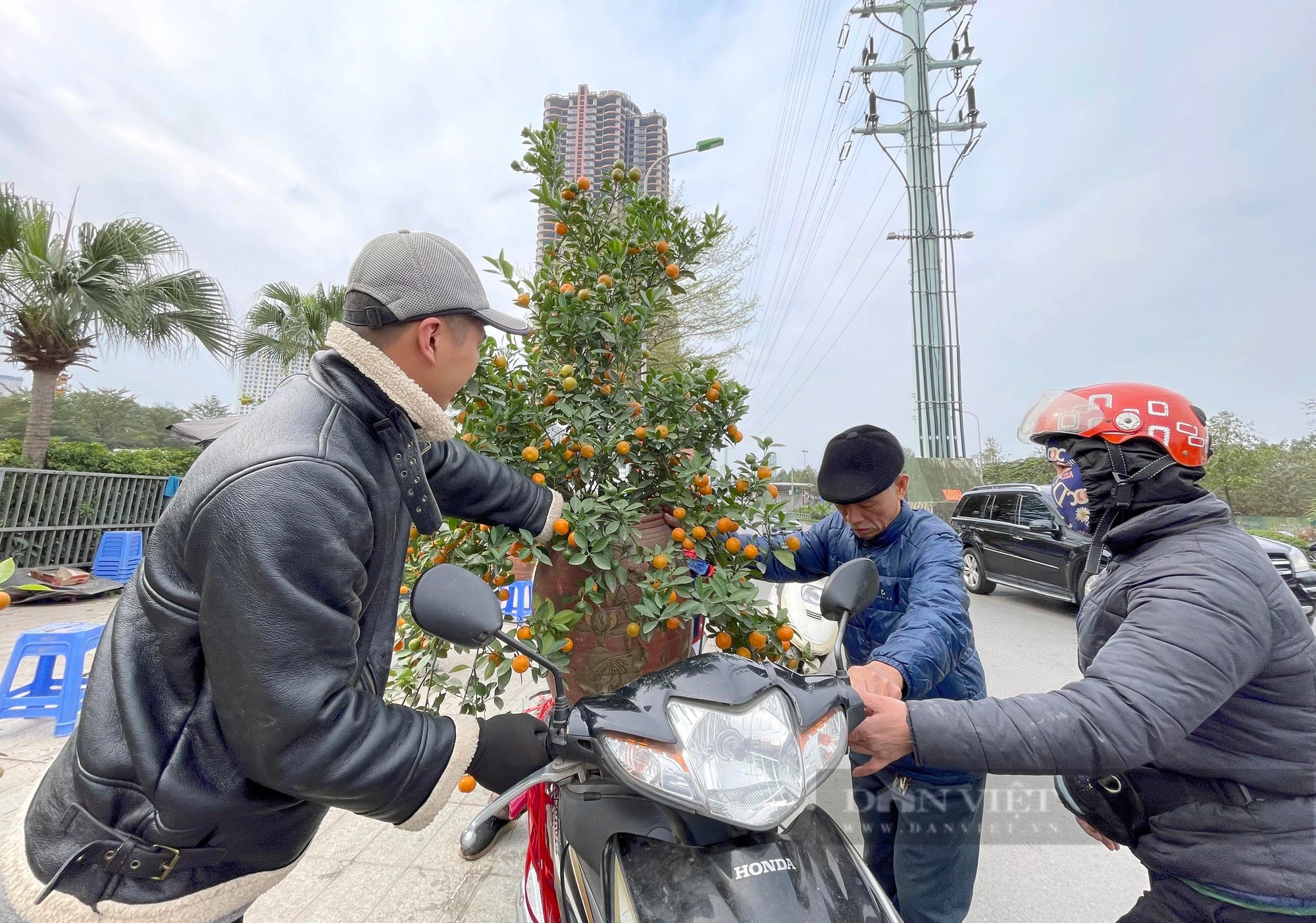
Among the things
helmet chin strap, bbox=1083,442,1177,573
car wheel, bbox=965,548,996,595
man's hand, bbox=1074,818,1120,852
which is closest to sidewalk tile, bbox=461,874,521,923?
man's hand, bbox=1074,818,1120,852

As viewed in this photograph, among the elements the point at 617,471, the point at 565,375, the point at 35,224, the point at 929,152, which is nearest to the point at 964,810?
the point at 617,471

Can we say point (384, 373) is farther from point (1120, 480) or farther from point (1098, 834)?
point (1098, 834)

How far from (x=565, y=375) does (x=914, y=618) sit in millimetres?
1203

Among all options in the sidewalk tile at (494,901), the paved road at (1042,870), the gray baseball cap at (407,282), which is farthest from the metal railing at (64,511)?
the paved road at (1042,870)

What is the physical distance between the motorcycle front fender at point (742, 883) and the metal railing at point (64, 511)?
969cm

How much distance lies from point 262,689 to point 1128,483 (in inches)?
66.7

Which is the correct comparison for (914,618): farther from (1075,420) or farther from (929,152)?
(929,152)

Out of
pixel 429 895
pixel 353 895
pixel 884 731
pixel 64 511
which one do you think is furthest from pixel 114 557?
pixel 884 731

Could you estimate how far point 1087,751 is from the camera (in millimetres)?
988

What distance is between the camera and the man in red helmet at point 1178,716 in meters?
1.00

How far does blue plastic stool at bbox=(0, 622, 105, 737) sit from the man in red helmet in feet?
15.9

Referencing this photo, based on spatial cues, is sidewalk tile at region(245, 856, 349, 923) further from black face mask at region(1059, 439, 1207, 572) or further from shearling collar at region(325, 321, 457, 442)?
black face mask at region(1059, 439, 1207, 572)

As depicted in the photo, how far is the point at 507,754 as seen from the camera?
3.54 ft

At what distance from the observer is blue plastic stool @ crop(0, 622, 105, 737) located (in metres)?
3.68
